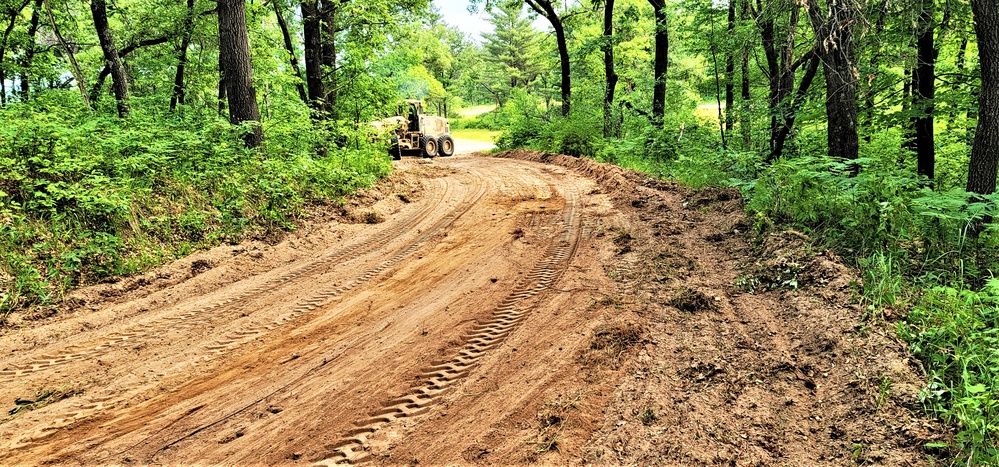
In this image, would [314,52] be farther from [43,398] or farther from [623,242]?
[43,398]

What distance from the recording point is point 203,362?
3.83 metres

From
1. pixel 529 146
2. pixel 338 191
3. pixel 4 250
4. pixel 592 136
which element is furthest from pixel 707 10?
pixel 4 250

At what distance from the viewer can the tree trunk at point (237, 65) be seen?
8586 millimetres

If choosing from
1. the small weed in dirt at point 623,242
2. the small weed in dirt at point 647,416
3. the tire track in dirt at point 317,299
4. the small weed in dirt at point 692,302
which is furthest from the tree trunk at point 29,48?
the small weed in dirt at point 647,416

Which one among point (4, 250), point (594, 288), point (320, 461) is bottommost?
point (320, 461)

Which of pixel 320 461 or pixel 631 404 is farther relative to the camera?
pixel 631 404

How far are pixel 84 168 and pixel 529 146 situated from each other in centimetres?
1743

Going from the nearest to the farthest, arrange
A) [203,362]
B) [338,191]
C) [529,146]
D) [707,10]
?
1. [203,362]
2. [338,191]
3. [707,10]
4. [529,146]

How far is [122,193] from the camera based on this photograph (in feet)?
20.1

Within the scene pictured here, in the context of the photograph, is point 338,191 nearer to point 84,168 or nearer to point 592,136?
point 84,168

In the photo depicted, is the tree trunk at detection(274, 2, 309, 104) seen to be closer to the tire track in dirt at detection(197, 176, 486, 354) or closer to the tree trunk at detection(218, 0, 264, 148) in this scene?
the tree trunk at detection(218, 0, 264, 148)

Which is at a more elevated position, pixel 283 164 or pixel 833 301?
pixel 283 164

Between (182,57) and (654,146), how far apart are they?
14.4 meters

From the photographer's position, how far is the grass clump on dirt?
5262mm
